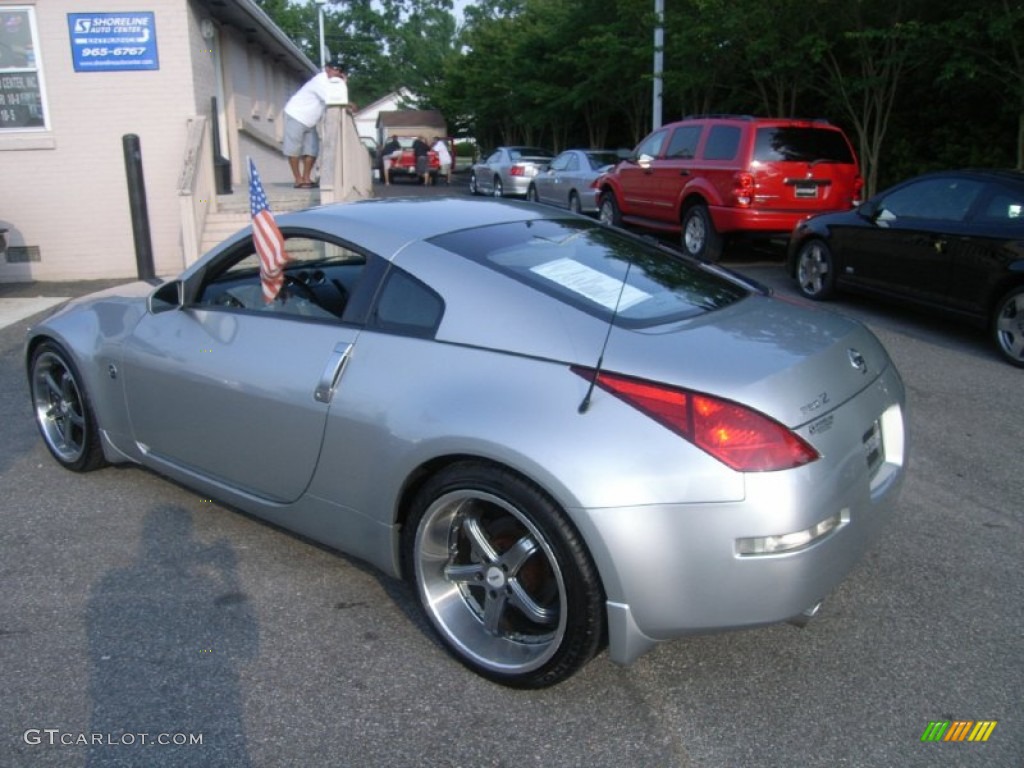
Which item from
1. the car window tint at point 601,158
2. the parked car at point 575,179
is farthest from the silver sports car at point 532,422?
the car window tint at point 601,158

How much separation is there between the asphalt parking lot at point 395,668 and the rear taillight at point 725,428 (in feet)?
2.73

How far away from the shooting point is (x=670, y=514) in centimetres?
249

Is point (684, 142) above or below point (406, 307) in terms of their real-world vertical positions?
above

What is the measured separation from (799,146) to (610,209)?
3.86m

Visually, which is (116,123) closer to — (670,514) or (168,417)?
(168,417)

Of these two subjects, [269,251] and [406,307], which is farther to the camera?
[269,251]

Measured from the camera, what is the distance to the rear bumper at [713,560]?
2.49 metres

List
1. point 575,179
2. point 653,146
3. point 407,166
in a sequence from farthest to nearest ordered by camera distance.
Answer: point 407,166
point 575,179
point 653,146

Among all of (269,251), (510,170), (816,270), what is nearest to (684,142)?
(816,270)

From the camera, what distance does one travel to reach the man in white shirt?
40.0 ft

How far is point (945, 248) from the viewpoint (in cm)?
727

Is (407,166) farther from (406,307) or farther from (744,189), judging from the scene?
(406,307)

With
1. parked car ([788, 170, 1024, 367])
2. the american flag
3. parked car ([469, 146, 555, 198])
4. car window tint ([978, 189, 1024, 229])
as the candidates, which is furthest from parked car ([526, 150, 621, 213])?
the american flag

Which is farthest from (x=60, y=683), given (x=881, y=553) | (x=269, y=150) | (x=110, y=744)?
(x=269, y=150)
